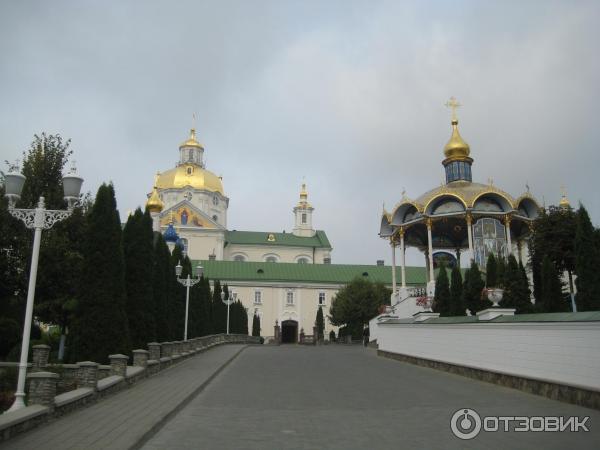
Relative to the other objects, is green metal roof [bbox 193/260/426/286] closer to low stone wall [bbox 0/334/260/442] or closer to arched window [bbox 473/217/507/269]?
arched window [bbox 473/217/507/269]

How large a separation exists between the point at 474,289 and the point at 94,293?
17.4 metres

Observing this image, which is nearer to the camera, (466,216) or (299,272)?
(466,216)

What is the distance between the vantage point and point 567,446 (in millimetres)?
6930

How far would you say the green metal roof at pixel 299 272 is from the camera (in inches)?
2633

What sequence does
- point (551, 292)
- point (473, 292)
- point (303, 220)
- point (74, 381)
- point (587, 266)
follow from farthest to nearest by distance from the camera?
point (303, 220) < point (473, 292) < point (551, 292) < point (587, 266) < point (74, 381)

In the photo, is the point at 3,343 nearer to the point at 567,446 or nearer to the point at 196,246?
the point at 567,446

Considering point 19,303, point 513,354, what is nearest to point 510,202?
point 513,354

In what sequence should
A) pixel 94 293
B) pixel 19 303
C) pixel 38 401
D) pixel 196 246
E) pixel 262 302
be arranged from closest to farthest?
pixel 38 401, pixel 94 293, pixel 19 303, pixel 262 302, pixel 196 246

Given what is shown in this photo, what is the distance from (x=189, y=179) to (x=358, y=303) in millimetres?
36252

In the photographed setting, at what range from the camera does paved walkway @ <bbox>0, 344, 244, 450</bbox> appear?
667 cm

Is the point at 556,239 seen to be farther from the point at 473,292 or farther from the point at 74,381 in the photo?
the point at 74,381

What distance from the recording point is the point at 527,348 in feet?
40.1

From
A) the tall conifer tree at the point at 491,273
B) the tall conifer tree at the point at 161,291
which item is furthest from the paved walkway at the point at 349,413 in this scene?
the tall conifer tree at the point at 491,273

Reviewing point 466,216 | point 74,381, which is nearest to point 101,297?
point 74,381
